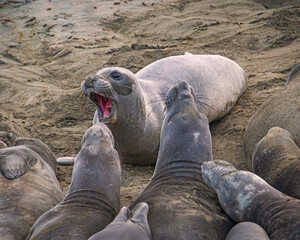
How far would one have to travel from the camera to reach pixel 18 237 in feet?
10.6

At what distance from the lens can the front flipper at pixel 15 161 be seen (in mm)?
3928

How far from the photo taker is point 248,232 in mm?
2709

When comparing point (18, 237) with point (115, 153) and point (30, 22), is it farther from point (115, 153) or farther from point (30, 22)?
point (30, 22)

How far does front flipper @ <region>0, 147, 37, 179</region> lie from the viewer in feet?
12.9

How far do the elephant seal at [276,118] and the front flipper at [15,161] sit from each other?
1995 mm

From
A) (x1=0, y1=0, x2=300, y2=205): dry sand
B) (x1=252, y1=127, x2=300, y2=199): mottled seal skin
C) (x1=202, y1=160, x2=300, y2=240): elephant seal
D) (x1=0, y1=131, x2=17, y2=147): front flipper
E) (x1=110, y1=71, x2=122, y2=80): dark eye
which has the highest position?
(x1=202, y1=160, x2=300, y2=240): elephant seal

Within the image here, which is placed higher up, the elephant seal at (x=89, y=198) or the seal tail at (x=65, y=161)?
the elephant seal at (x=89, y=198)

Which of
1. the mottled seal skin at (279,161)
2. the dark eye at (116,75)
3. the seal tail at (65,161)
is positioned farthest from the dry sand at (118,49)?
the dark eye at (116,75)

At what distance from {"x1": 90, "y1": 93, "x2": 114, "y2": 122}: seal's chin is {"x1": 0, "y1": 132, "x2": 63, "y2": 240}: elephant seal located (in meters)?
0.71

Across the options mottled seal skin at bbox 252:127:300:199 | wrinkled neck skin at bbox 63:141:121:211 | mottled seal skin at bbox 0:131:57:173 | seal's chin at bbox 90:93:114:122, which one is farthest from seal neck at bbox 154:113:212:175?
mottled seal skin at bbox 0:131:57:173

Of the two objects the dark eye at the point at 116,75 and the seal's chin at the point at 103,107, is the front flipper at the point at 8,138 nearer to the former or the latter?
the seal's chin at the point at 103,107

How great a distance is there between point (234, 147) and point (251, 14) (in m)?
4.24

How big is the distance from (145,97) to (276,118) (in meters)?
1.40

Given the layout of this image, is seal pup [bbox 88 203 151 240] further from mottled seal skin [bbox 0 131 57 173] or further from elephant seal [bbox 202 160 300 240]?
mottled seal skin [bbox 0 131 57 173]
